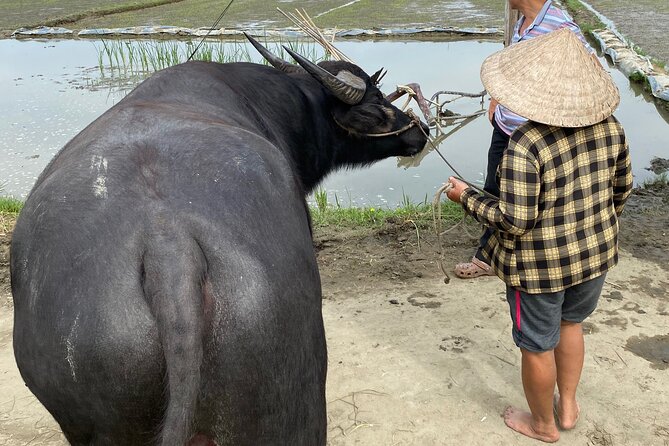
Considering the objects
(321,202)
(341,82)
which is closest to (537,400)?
(341,82)

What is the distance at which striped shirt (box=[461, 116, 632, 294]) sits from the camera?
234cm

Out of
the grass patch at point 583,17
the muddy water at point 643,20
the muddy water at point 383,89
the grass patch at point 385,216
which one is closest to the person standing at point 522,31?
the grass patch at point 385,216

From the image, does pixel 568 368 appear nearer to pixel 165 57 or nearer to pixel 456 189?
pixel 456 189

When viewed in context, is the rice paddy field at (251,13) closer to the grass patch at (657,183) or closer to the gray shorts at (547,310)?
the grass patch at (657,183)

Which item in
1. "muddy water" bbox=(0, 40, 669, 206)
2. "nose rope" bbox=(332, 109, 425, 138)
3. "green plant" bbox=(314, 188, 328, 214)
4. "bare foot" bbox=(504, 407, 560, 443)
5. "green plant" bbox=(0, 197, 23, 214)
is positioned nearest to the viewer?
"bare foot" bbox=(504, 407, 560, 443)

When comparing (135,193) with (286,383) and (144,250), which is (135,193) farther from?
(286,383)

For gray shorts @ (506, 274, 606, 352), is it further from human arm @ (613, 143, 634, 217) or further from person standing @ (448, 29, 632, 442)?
human arm @ (613, 143, 634, 217)

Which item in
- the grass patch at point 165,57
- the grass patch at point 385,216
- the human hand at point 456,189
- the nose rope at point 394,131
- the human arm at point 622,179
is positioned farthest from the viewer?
the grass patch at point 165,57

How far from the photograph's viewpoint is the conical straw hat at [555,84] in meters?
2.31

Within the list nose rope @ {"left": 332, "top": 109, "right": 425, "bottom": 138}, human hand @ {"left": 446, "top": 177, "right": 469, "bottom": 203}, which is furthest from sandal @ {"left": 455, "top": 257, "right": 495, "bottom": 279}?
human hand @ {"left": 446, "top": 177, "right": 469, "bottom": 203}

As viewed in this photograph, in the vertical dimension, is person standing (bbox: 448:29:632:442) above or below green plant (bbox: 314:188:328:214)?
above

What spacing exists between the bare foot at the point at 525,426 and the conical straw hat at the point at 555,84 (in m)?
1.44

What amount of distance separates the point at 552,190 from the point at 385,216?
3.06 meters

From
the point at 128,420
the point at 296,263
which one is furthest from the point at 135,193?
the point at 128,420
